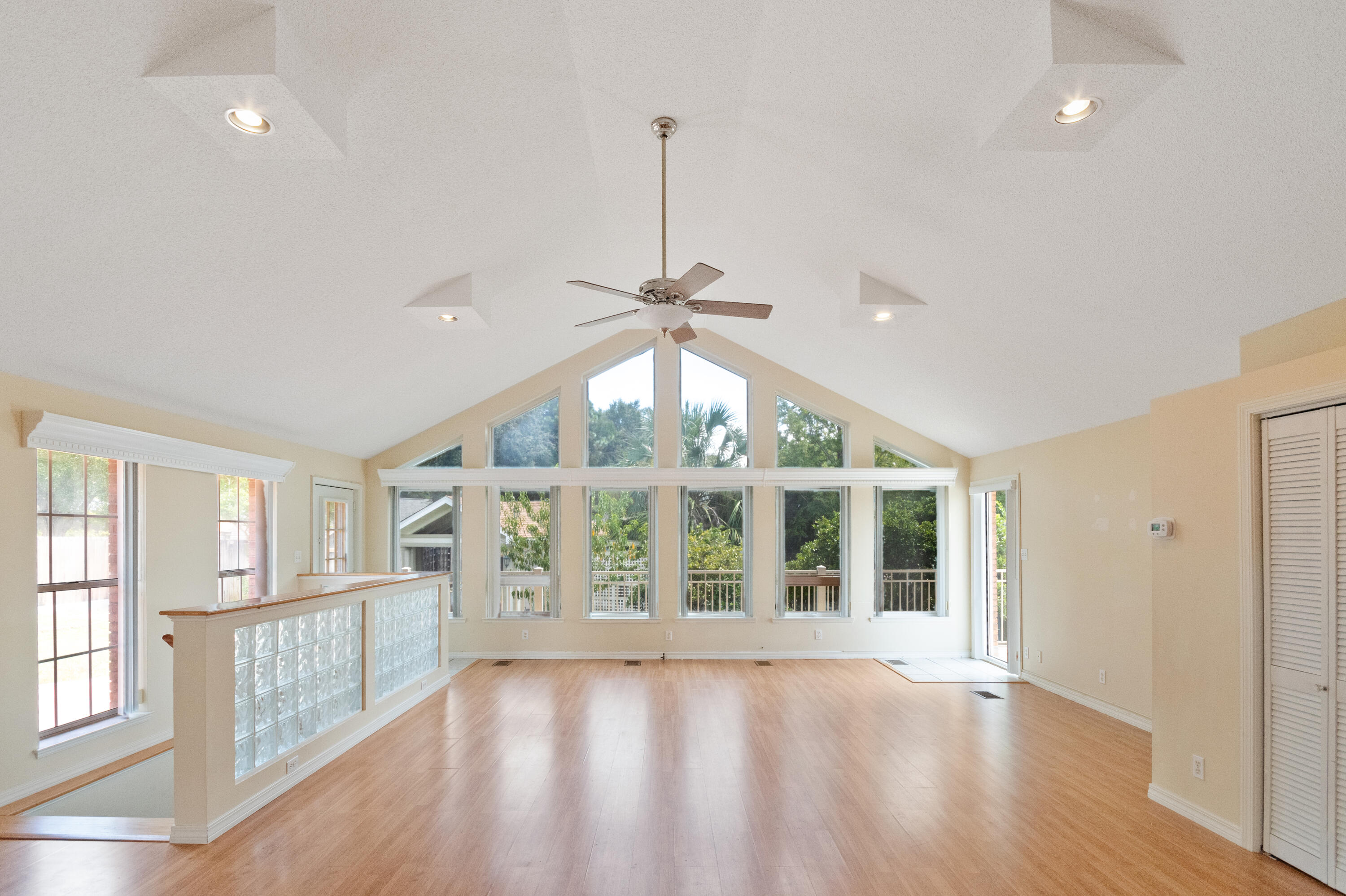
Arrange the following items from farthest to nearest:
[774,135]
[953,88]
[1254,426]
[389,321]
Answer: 1. [389,321]
2. [774,135]
3. [1254,426]
4. [953,88]

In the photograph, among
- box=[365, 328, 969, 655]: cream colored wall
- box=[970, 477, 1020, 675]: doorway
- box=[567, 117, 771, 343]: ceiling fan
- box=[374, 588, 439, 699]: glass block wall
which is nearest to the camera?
box=[567, 117, 771, 343]: ceiling fan

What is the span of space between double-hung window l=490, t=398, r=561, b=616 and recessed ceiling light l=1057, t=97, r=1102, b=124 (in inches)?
254

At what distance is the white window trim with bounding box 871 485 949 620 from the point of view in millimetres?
8312

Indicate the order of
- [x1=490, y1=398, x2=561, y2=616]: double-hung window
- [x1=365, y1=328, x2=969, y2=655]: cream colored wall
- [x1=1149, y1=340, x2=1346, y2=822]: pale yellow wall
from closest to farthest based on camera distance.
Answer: [x1=1149, y1=340, x2=1346, y2=822]: pale yellow wall → [x1=365, y1=328, x2=969, y2=655]: cream colored wall → [x1=490, y1=398, x2=561, y2=616]: double-hung window

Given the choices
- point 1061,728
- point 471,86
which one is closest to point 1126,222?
point 471,86

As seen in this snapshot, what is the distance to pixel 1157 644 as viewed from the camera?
4082 mm

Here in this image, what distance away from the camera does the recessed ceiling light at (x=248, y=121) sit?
2.64m

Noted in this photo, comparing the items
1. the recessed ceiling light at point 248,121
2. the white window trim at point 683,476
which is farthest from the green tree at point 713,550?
the recessed ceiling light at point 248,121

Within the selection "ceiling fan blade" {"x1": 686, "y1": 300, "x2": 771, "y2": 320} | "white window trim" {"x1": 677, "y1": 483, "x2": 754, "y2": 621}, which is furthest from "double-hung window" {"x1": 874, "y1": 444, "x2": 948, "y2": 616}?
"ceiling fan blade" {"x1": 686, "y1": 300, "x2": 771, "y2": 320}

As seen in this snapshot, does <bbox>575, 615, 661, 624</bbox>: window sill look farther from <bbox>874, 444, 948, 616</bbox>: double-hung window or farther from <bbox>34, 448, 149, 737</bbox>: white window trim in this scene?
<bbox>34, 448, 149, 737</bbox>: white window trim

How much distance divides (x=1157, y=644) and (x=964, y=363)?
101 inches

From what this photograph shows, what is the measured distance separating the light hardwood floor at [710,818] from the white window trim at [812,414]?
3.15 meters

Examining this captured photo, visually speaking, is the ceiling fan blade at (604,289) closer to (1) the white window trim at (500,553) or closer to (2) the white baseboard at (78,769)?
(2) the white baseboard at (78,769)

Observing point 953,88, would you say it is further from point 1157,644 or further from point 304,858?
point 304,858
